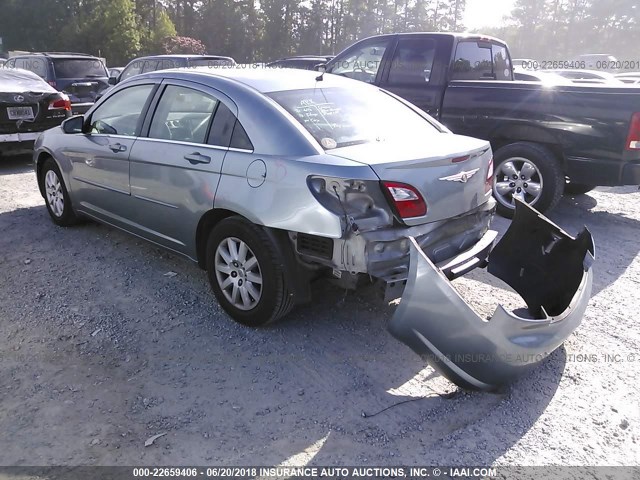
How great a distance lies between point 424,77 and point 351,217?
4382 millimetres

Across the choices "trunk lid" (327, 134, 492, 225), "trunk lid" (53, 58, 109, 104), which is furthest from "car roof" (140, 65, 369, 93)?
"trunk lid" (53, 58, 109, 104)

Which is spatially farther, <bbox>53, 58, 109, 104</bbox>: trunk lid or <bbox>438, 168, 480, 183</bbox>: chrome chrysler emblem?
<bbox>53, 58, 109, 104</bbox>: trunk lid

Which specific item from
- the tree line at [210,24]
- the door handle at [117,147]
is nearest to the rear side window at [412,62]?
the door handle at [117,147]

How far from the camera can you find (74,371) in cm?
326

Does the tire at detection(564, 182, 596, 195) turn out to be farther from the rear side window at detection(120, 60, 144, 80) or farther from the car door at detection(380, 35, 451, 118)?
the rear side window at detection(120, 60, 144, 80)

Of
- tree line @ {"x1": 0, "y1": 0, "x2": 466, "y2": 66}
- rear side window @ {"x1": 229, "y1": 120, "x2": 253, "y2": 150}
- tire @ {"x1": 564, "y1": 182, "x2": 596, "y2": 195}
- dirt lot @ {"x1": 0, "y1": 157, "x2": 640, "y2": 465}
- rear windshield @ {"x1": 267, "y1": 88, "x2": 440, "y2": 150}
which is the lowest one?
dirt lot @ {"x1": 0, "y1": 157, "x2": 640, "y2": 465}

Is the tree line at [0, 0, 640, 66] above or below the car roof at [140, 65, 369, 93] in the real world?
above

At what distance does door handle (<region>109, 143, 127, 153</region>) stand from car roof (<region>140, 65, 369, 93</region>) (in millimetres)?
631

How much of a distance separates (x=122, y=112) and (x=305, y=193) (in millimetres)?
2415

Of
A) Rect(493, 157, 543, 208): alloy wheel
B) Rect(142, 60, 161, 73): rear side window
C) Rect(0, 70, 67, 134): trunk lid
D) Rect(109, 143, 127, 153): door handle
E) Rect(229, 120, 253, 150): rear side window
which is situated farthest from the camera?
Rect(142, 60, 161, 73): rear side window

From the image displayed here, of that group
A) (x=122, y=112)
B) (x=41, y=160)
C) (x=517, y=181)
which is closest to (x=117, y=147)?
(x=122, y=112)

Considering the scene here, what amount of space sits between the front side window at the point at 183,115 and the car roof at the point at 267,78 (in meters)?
0.13

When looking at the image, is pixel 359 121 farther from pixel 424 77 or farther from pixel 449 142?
pixel 424 77

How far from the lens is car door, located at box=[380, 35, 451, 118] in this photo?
670 cm
